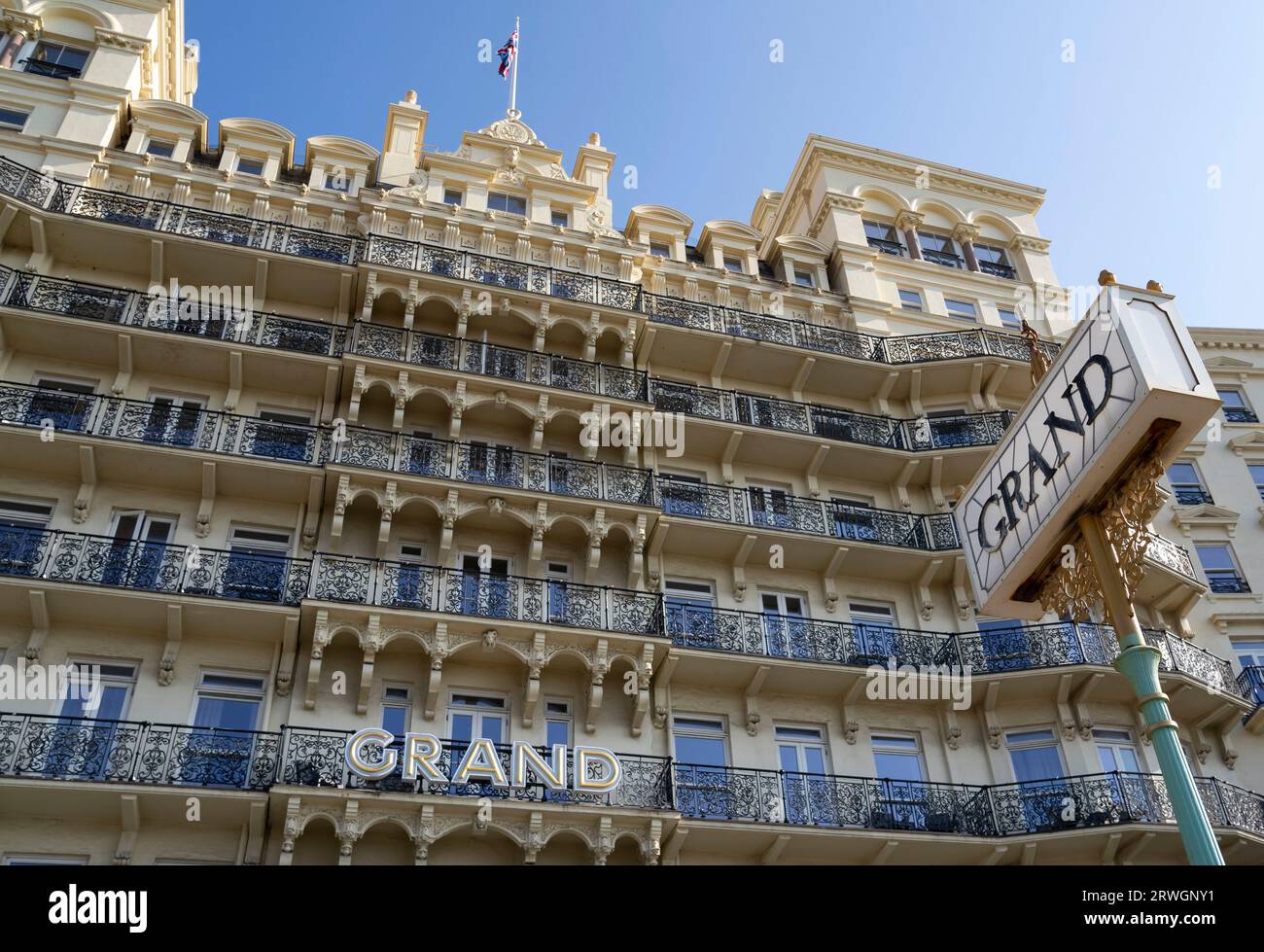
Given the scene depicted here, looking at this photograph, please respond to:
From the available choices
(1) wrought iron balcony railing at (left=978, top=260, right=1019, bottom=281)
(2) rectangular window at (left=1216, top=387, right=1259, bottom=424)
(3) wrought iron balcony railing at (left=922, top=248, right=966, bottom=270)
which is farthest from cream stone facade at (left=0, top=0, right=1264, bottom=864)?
(1) wrought iron balcony railing at (left=978, top=260, right=1019, bottom=281)

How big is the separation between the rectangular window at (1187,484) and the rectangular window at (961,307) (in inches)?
232

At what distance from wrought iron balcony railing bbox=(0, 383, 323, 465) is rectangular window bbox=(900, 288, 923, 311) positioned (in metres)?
14.7

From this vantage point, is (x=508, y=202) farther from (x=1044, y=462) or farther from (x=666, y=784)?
(x=1044, y=462)

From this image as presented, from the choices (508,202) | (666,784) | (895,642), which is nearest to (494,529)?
(666,784)

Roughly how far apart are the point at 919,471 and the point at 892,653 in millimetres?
4566

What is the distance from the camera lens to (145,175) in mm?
22359

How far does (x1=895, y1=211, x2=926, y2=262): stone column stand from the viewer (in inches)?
1107

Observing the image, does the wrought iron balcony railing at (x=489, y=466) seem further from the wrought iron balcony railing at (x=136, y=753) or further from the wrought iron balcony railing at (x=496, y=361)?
the wrought iron balcony railing at (x=136, y=753)

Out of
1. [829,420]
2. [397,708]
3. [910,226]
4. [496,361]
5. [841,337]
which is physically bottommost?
[397,708]

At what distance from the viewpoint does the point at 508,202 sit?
25.5 meters

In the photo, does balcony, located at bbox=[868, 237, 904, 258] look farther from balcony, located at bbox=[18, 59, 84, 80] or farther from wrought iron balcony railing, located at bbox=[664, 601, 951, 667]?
balcony, located at bbox=[18, 59, 84, 80]

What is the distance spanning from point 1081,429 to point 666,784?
1031cm
